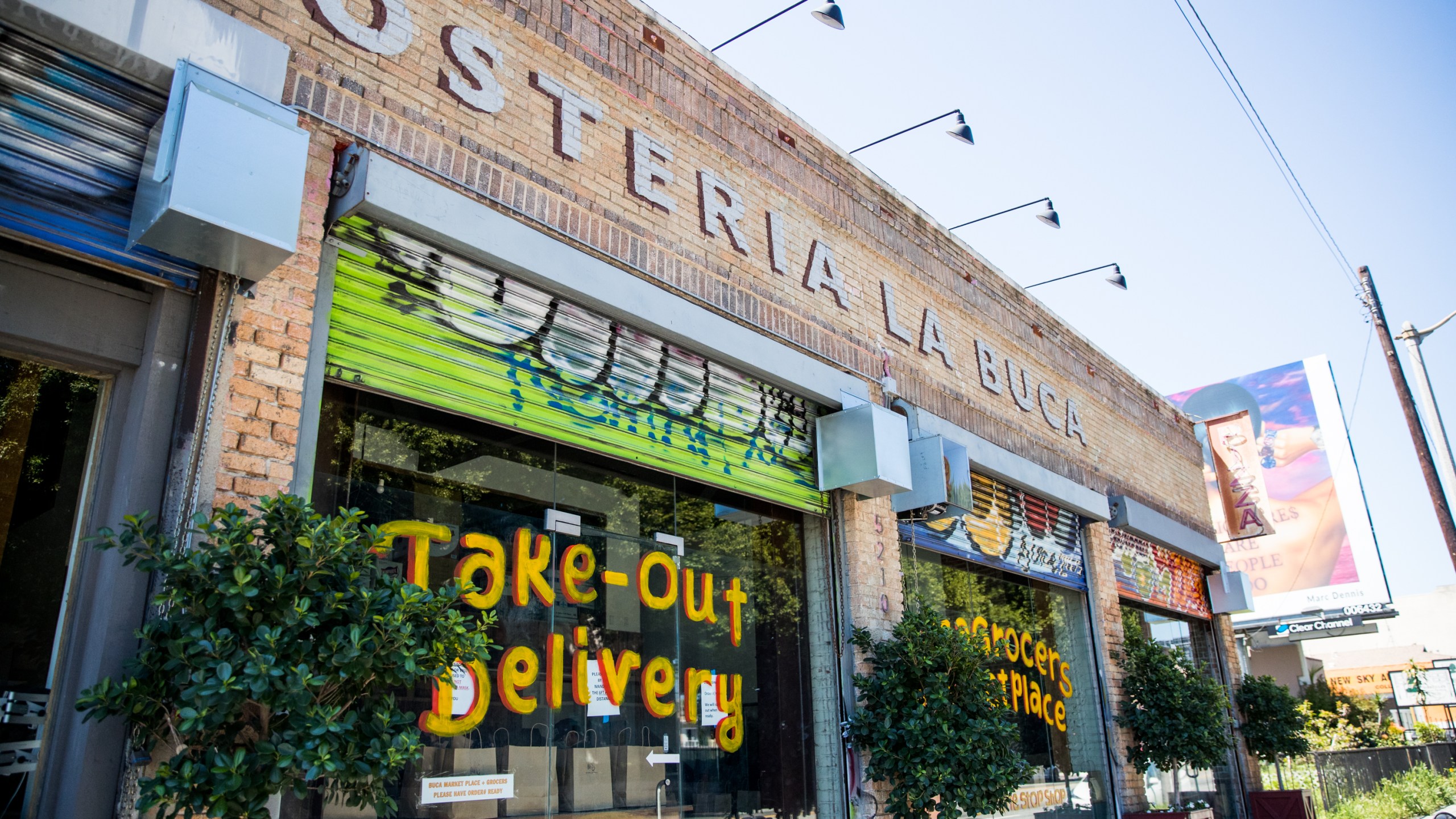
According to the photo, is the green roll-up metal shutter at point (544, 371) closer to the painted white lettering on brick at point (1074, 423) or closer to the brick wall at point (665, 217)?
the brick wall at point (665, 217)

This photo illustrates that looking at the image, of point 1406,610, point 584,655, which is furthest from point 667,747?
point 1406,610

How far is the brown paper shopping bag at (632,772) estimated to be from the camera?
5.73m

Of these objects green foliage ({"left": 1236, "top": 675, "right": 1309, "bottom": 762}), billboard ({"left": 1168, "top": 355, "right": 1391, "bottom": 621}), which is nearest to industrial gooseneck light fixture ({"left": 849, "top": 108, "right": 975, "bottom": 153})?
green foliage ({"left": 1236, "top": 675, "right": 1309, "bottom": 762})

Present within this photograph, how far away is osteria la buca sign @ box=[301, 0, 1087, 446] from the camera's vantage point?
5.37 metres

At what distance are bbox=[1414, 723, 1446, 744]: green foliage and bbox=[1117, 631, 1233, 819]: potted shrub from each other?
63.6 feet

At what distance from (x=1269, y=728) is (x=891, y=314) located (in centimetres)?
900

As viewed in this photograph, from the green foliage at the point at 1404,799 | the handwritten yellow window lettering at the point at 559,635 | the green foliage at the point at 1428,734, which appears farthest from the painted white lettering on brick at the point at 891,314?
the green foliage at the point at 1428,734

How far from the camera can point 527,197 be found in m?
5.79

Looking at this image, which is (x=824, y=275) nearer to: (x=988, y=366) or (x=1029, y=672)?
(x=988, y=366)

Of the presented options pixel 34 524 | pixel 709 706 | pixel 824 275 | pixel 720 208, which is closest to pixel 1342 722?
pixel 824 275

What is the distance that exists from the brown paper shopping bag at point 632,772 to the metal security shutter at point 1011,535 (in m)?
3.48

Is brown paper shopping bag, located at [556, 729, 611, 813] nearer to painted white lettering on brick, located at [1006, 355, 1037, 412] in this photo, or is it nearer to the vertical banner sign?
painted white lettering on brick, located at [1006, 355, 1037, 412]

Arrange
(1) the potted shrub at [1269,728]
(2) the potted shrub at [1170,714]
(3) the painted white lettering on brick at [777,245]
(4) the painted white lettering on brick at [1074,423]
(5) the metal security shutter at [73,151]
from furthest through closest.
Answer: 1. (1) the potted shrub at [1269,728]
2. (4) the painted white lettering on brick at [1074,423]
3. (2) the potted shrub at [1170,714]
4. (3) the painted white lettering on brick at [777,245]
5. (5) the metal security shutter at [73,151]

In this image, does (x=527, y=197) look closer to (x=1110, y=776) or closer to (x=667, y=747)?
(x=667, y=747)
